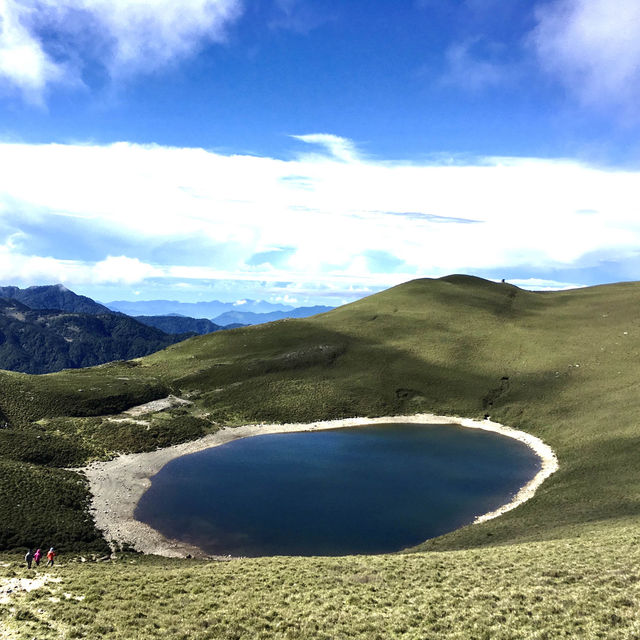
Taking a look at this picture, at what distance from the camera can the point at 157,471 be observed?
69.7 m

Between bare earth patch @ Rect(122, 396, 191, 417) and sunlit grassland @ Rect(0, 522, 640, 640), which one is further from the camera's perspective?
bare earth patch @ Rect(122, 396, 191, 417)

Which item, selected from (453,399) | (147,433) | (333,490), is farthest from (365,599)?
(453,399)

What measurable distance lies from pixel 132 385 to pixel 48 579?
275 feet

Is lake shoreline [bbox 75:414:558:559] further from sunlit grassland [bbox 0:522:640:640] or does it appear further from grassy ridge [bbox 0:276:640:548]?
sunlit grassland [bbox 0:522:640:640]

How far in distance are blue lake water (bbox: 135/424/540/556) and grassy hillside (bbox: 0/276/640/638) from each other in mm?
6448

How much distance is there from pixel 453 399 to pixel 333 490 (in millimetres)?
54823

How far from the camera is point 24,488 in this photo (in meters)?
54.3

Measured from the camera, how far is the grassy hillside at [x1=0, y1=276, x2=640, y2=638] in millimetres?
26578

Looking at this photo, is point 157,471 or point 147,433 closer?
point 157,471

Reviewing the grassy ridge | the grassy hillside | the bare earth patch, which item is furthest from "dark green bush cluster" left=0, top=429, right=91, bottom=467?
the bare earth patch

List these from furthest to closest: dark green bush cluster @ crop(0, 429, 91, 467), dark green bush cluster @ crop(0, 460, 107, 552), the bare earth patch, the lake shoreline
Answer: the bare earth patch → dark green bush cluster @ crop(0, 429, 91, 467) → the lake shoreline → dark green bush cluster @ crop(0, 460, 107, 552)

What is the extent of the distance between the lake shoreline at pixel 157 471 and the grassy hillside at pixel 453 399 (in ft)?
10.3

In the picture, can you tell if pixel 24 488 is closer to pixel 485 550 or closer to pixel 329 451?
pixel 329 451

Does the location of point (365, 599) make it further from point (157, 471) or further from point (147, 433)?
point (147, 433)
